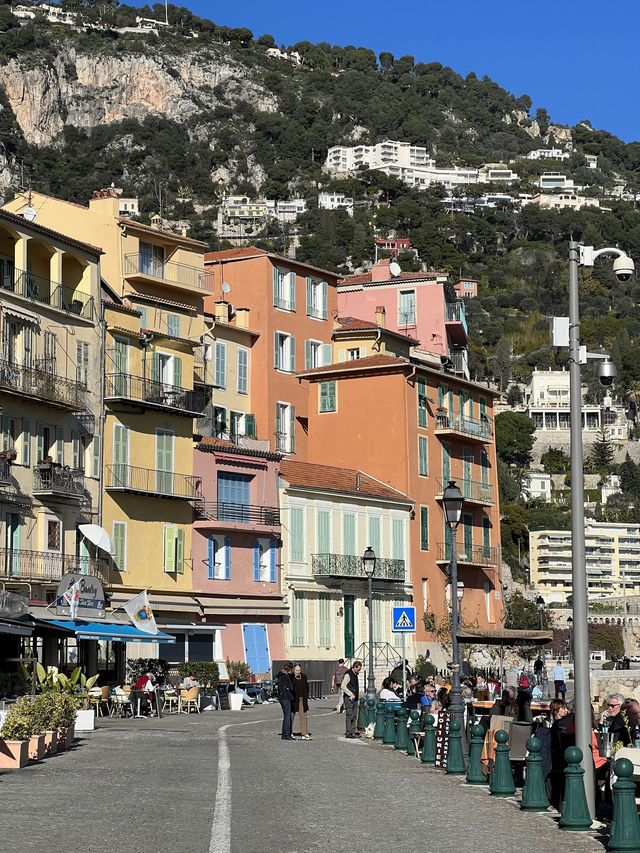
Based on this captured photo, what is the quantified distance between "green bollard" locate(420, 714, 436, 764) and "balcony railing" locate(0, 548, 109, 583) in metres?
21.1

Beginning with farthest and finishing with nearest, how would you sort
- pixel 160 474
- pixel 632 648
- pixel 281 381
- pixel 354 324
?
pixel 632 648 → pixel 354 324 → pixel 281 381 → pixel 160 474

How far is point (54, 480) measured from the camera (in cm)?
4575

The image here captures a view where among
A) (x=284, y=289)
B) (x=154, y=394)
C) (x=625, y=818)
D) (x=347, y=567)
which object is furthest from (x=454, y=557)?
(x=284, y=289)

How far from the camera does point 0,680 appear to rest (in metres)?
38.2

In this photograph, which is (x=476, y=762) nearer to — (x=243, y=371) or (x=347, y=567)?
(x=347, y=567)

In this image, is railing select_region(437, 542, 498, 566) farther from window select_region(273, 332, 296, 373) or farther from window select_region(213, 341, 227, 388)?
window select_region(213, 341, 227, 388)

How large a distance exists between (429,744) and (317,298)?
149 ft

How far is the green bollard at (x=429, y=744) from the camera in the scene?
24031 mm

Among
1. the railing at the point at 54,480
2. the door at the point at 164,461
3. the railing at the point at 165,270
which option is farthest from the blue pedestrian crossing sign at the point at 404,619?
the railing at the point at 165,270

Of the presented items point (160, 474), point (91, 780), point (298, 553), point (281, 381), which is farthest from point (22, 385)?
point (91, 780)

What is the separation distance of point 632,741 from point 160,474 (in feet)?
112

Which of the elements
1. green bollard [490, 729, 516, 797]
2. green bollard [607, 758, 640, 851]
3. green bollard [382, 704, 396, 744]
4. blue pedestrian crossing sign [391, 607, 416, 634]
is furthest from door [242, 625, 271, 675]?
green bollard [607, 758, 640, 851]

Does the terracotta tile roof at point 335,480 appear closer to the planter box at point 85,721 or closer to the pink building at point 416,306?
the pink building at point 416,306

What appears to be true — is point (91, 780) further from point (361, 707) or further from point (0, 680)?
point (0, 680)
